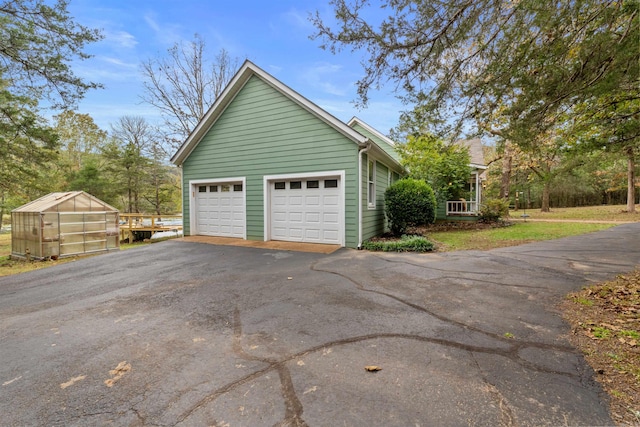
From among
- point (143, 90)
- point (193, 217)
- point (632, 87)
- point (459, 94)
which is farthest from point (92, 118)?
point (632, 87)

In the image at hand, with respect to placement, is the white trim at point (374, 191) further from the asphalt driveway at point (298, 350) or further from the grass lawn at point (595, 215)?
the grass lawn at point (595, 215)

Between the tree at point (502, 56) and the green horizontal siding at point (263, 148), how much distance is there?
136 inches

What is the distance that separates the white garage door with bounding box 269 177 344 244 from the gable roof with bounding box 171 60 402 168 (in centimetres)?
150

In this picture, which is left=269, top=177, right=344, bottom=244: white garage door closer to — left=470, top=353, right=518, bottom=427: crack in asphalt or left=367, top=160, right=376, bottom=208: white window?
left=367, top=160, right=376, bottom=208: white window

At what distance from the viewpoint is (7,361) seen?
2.56 metres

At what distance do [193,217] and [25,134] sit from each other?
264 inches

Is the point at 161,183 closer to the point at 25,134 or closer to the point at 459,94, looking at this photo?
the point at 25,134

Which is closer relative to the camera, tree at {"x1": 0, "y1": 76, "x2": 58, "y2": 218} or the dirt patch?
the dirt patch

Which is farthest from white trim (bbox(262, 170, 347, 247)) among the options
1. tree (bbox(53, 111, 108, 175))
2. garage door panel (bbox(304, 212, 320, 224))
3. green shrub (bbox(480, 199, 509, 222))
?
tree (bbox(53, 111, 108, 175))

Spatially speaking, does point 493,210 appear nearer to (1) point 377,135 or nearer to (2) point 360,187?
(1) point 377,135

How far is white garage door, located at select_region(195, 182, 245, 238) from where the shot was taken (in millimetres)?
10188

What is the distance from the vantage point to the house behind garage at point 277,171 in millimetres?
8345

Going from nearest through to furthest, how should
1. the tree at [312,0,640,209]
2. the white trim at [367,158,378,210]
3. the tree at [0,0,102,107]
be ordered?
the tree at [312,0,640,209]
the tree at [0,0,102,107]
the white trim at [367,158,378,210]

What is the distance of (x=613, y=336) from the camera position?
2803mm
